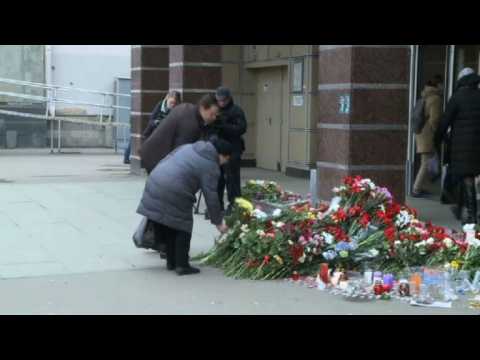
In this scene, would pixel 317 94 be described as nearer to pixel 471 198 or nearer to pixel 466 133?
pixel 466 133

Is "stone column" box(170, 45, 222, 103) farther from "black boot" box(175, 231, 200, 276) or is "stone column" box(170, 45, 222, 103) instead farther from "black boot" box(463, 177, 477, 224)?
"black boot" box(175, 231, 200, 276)

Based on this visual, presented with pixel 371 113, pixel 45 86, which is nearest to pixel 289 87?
pixel 371 113

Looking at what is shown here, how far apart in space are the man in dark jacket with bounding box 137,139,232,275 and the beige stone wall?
8.28 m

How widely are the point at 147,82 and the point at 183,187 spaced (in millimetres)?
10277

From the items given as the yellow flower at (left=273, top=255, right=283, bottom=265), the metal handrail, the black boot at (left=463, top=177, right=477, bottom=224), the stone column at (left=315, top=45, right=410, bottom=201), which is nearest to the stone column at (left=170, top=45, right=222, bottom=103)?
the stone column at (left=315, top=45, right=410, bottom=201)

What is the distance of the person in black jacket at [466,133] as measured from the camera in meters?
9.02

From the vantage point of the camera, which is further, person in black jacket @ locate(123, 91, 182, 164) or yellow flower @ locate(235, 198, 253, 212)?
person in black jacket @ locate(123, 91, 182, 164)

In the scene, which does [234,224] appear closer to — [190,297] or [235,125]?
[190,297]

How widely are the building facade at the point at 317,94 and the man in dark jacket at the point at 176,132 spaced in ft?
7.10

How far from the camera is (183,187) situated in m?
7.10

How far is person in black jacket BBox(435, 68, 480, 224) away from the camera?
9023 mm

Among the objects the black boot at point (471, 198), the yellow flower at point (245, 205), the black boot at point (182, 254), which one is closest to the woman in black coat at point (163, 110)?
the yellow flower at point (245, 205)

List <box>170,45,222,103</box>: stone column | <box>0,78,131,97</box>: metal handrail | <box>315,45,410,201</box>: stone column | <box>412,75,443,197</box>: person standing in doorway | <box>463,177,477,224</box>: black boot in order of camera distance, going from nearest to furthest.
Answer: <box>463,177,477,224</box>: black boot, <box>315,45,410,201</box>: stone column, <box>412,75,443,197</box>: person standing in doorway, <box>170,45,222,103</box>: stone column, <box>0,78,131,97</box>: metal handrail
